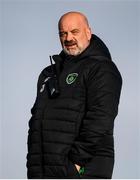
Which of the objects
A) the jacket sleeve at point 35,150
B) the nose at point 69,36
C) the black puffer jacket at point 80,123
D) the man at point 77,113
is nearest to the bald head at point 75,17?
the man at point 77,113

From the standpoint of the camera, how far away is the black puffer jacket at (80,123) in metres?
4.00

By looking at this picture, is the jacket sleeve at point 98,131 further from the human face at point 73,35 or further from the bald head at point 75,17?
the bald head at point 75,17

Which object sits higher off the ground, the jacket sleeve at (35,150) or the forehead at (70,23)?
the forehead at (70,23)

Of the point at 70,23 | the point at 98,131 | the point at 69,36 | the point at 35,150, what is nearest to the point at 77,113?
the point at 98,131

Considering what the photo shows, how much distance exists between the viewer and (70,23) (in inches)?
168

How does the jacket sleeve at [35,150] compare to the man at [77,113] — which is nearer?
Answer: the man at [77,113]

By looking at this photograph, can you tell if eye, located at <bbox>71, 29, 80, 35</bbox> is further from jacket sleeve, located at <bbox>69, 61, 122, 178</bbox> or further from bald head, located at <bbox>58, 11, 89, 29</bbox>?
jacket sleeve, located at <bbox>69, 61, 122, 178</bbox>

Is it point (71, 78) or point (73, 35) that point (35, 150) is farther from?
point (73, 35)

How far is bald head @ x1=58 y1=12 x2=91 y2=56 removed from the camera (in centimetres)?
428

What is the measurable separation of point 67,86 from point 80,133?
0.41 metres

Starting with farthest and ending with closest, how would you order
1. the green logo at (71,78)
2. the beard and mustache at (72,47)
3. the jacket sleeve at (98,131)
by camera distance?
the beard and mustache at (72,47) → the green logo at (71,78) → the jacket sleeve at (98,131)

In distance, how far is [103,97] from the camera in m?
4.01

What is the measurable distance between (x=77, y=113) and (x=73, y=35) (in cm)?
65

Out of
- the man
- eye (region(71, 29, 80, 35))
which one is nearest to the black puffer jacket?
the man
